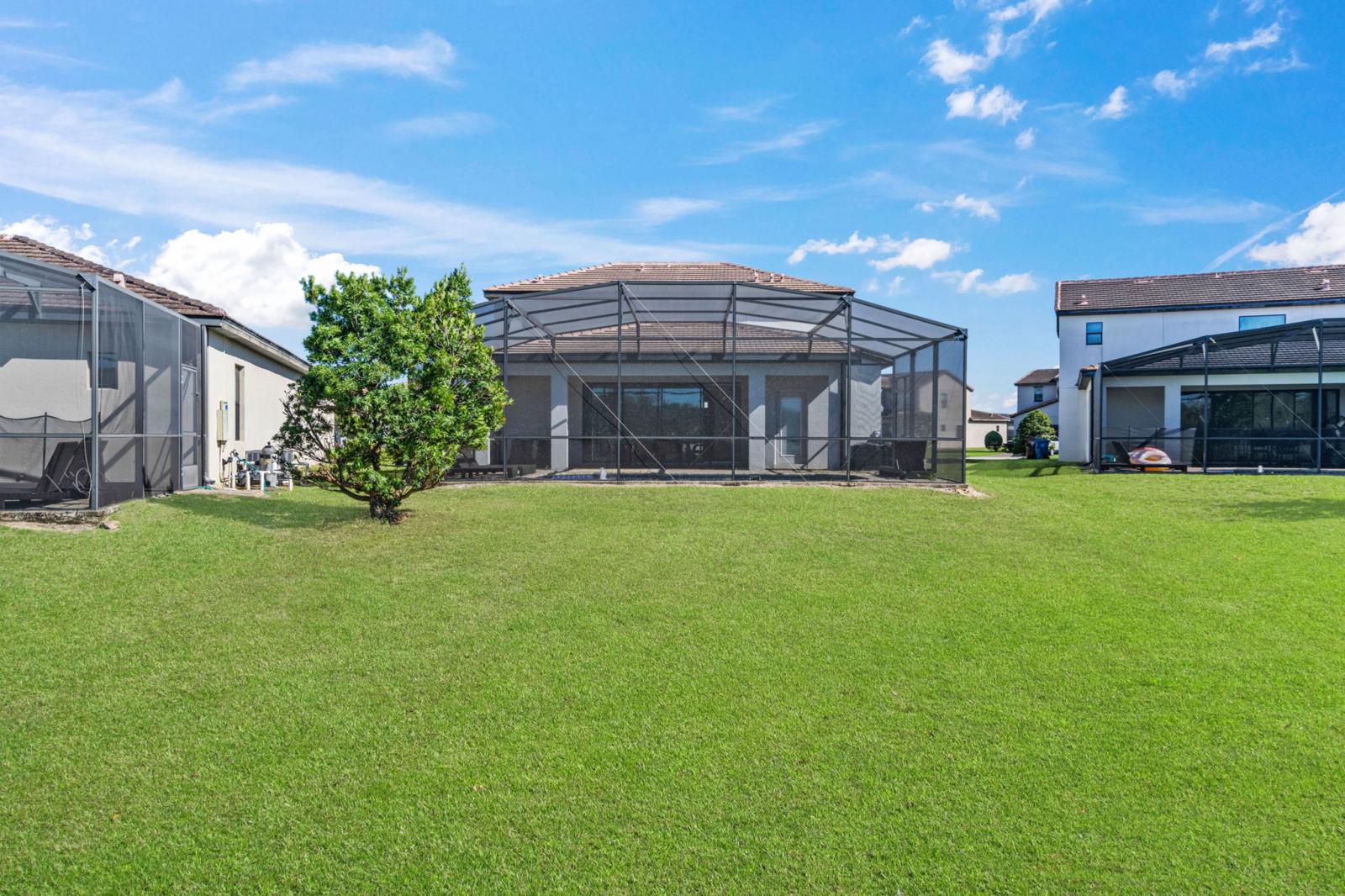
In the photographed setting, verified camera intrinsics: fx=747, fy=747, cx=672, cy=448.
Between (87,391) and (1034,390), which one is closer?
(87,391)

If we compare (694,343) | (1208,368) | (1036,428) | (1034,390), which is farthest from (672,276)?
(1034,390)

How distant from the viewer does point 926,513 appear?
1015 centimetres

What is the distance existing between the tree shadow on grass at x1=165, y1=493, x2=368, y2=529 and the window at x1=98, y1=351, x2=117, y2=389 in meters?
1.63

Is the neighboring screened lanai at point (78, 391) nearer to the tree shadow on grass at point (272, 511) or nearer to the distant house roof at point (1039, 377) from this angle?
the tree shadow on grass at point (272, 511)

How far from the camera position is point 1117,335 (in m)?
26.5

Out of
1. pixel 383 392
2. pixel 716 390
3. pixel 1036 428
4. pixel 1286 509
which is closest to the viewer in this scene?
pixel 383 392

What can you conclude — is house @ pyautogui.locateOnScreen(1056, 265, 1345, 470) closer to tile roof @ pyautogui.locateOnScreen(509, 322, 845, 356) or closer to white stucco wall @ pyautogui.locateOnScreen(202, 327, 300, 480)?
tile roof @ pyautogui.locateOnScreen(509, 322, 845, 356)

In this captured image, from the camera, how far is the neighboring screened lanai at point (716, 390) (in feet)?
48.8

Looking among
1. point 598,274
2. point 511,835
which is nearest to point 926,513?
point 511,835

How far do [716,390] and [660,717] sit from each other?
13991 millimetres

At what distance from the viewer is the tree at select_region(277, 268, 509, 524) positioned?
8.62 m

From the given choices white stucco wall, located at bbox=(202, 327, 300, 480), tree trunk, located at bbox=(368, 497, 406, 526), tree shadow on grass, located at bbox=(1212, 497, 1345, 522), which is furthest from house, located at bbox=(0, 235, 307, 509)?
tree shadow on grass, located at bbox=(1212, 497, 1345, 522)

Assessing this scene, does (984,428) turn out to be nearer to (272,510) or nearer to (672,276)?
(672,276)

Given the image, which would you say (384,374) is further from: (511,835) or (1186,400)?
(1186,400)
